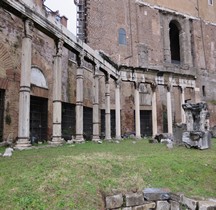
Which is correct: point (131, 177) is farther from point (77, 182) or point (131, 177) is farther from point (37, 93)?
point (37, 93)

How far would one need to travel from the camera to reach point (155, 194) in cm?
372

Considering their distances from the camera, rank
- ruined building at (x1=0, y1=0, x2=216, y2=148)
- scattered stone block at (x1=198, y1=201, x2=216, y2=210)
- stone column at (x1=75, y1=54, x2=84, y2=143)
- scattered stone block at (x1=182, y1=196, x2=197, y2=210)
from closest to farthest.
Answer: scattered stone block at (x1=198, y1=201, x2=216, y2=210)
scattered stone block at (x1=182, y1=196, x2=197, y2=210)
ruined building at (x1=0, y1=0, x2=216, y2=148)
stone column at (x1=75, y1=54, x2=84, y2=143)

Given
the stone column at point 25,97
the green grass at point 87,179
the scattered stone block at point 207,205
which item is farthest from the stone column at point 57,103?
the scattered stone block at point 207,205

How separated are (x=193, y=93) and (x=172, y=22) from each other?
8503 millimetres

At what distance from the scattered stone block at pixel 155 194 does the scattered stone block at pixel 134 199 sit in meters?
0.10

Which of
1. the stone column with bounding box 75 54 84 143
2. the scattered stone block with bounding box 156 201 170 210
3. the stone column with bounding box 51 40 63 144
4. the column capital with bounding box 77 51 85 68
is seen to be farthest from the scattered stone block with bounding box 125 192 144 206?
the column capital with bounding box 77 51 85 68

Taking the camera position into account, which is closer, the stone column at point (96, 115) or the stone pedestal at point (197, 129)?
the stone pedestal at point (197, 129)

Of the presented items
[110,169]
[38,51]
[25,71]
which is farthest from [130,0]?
[110,169]

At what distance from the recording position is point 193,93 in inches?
931

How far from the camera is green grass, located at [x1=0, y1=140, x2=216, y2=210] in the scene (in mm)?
3166

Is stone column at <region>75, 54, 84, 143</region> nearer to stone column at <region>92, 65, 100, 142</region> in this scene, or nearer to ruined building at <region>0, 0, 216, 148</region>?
ruined building at <region>0, 0, 216, 148</region>

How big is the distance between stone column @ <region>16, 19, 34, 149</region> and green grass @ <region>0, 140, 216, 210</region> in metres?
2.55

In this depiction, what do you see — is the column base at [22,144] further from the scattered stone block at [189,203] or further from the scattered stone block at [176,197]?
the scattered stone block at [189,203]

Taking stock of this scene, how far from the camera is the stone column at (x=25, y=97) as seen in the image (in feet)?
24.2
